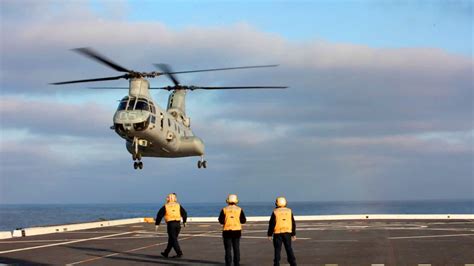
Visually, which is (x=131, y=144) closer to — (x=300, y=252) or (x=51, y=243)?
(x=51, y=243)

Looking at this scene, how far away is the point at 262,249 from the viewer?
896 inches

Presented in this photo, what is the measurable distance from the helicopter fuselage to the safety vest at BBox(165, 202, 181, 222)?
10.2 meters

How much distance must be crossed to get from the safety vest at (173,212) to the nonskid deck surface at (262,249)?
1302mm

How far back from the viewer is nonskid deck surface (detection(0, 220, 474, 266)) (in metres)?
19.0

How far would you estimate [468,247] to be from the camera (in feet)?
73.0

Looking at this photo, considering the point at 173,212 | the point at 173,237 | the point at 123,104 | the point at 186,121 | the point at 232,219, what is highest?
the point at 186,121

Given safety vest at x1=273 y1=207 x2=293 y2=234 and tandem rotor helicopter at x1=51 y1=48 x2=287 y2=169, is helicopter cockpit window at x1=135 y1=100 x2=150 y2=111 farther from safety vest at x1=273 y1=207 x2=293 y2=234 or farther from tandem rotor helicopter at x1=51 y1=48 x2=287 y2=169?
safety vest at x1=273 y1=207 x2=293 y2=234

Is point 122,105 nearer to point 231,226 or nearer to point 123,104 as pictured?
point 123,104

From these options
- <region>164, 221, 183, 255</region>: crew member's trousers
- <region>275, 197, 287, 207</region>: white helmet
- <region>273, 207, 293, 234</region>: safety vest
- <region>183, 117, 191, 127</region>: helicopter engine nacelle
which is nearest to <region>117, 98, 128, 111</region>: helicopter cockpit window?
<region>183, 117, 191, 127</region>: helicopter engine nacelle

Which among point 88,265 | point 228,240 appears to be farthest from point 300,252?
point 88,265

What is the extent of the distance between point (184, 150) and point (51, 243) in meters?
11.2

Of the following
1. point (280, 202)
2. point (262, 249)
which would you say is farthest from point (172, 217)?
point (280, 202)

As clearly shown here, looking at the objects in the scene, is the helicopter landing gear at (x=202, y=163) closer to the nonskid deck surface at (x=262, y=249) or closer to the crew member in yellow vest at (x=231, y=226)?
the nonskid deck surface at (x=262, y=249)

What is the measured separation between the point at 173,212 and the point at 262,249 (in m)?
4.36
